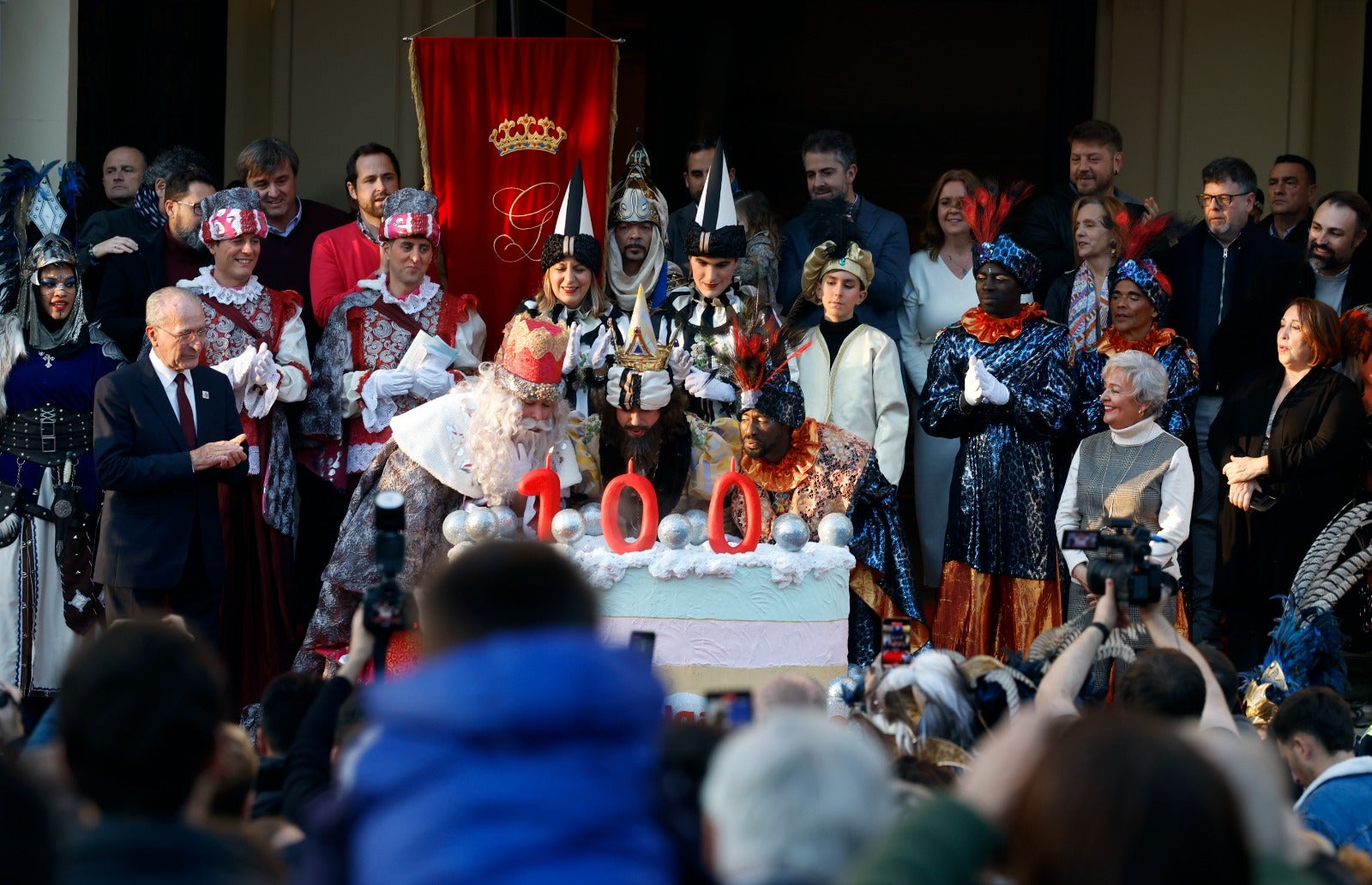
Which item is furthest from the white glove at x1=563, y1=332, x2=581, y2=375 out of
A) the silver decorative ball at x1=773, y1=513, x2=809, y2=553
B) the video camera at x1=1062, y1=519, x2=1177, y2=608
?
the video camera at x1=1062, y1=519, x2=1177, y2=608

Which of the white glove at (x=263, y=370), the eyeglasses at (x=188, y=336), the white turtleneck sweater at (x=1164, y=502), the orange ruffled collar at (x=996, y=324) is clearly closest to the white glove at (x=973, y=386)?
the orange ruffled collar at (x=996, y=324)

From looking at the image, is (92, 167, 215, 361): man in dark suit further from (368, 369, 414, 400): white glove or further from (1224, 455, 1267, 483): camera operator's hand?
(1224, 455, 1267, 483): camera operator's hand

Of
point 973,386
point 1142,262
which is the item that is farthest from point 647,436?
point 1142,262

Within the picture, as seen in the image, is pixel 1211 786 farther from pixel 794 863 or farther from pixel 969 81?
pixel 969 81

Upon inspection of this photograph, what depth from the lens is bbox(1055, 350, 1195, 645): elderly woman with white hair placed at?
688cm

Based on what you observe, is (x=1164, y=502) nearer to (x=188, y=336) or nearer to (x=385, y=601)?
(x=188, y=336)

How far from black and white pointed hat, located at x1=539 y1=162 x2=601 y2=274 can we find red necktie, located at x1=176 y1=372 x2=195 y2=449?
162 centimetres

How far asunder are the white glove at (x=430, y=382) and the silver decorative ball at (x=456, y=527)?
3.27ft

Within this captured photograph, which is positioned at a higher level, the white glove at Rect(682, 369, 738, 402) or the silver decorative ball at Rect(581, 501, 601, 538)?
the white glove at Rect(682, 369, 738, 402)

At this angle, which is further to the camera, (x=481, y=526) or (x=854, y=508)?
(x=854, y=508)

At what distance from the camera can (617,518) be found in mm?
6359

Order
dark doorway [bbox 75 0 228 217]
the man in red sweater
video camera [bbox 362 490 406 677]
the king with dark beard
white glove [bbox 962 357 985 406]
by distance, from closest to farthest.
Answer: video camera [bbox 362 490 406 677]
the king with dark beard
white glove [bbox 962 357 985 406]
the man in red sweater
dark doorway [bbox 75 0 228 217]

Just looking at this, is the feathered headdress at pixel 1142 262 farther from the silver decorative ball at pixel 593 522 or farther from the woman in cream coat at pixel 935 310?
the silver decorative ball at pixel 593 522

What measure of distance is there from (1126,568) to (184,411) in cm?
369
